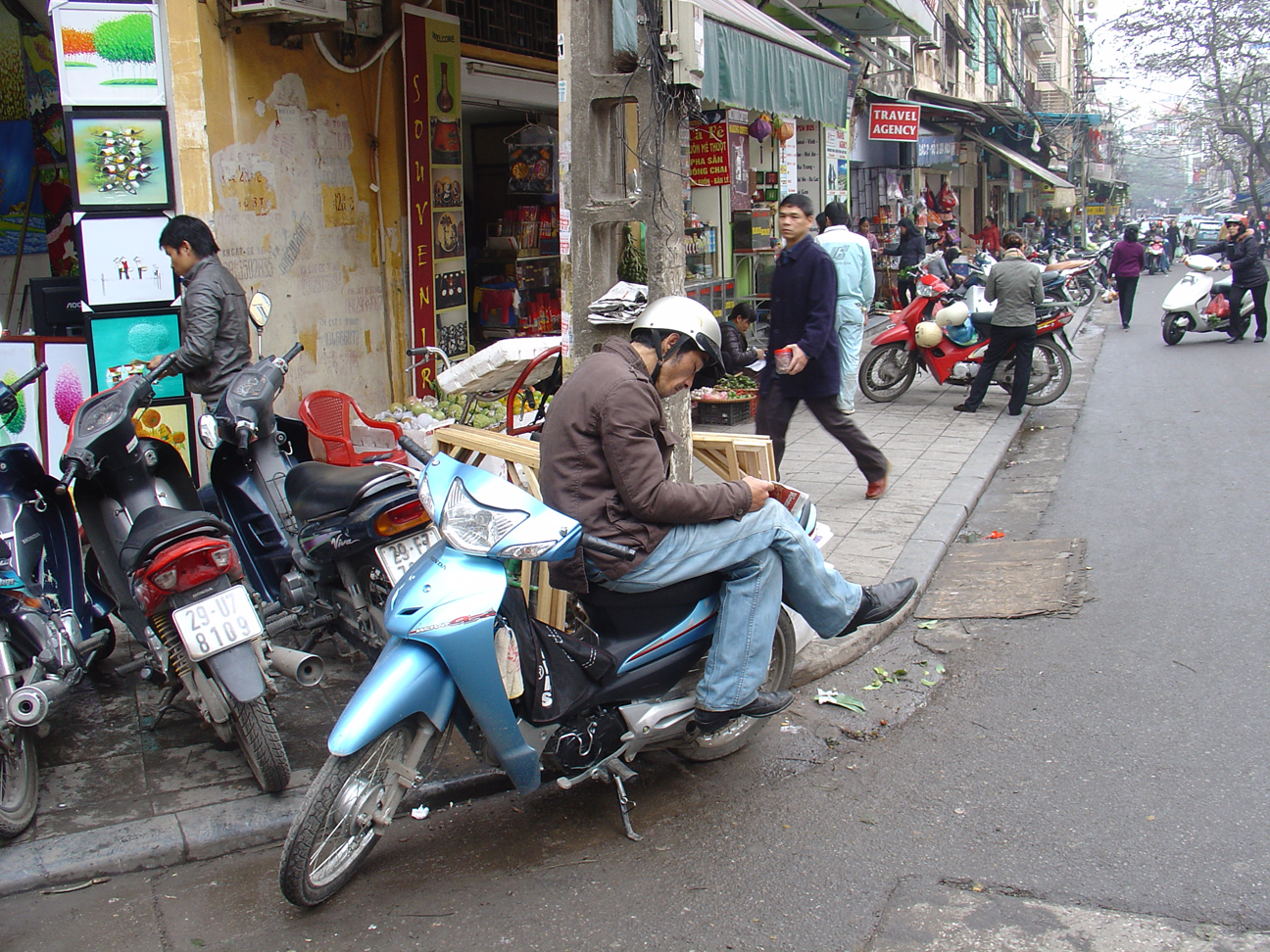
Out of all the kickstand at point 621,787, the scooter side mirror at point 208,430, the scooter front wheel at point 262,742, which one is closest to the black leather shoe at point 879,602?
the kickstand at point 621,787

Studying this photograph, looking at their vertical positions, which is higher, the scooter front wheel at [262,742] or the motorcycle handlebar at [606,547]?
the motorcycle handlebar at [606,547]

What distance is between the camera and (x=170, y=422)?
6633 mm

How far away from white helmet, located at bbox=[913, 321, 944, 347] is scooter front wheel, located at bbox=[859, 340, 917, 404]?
1.05 ft

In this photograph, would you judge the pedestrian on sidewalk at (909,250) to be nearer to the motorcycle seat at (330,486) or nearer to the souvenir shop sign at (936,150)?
Result: the souvenir shop sign at (936,150)

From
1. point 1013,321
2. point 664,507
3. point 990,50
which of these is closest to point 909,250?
point 1013,321

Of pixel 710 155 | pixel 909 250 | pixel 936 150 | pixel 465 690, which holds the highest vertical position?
pixel 936 150

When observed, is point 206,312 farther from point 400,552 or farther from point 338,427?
point 400,552

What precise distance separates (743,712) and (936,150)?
22.0m

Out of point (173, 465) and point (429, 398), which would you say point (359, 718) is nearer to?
point (173, 465)

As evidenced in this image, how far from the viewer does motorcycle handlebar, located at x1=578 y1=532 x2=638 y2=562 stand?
3084 mm

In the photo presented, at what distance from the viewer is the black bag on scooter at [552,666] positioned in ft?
10.3

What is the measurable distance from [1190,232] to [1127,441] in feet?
188

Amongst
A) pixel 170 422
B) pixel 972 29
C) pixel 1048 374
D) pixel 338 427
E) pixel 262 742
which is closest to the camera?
pixel 262 742

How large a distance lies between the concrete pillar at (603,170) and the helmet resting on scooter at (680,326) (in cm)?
126
